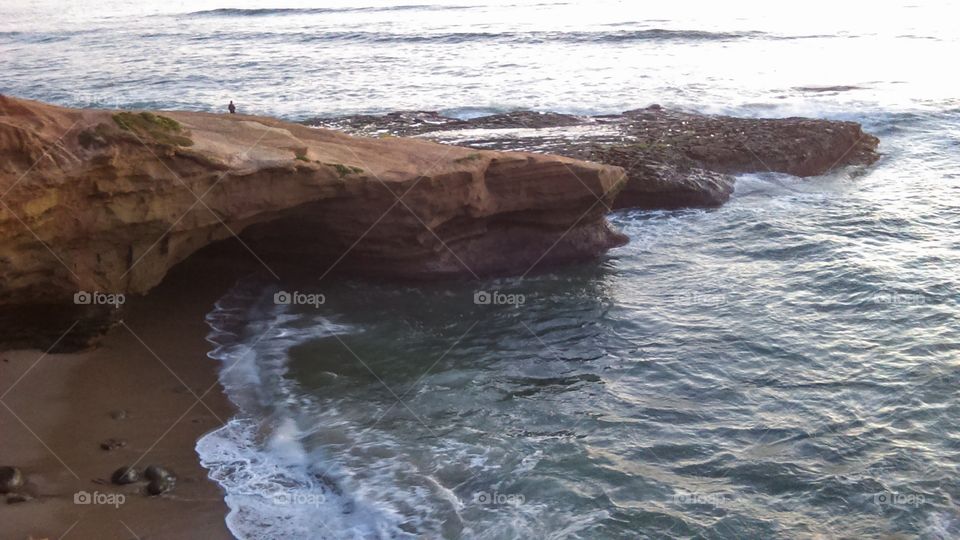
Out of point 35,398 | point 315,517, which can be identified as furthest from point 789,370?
point 35,398

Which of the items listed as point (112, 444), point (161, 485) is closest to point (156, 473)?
point (161, 485)

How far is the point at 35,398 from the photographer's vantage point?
7.53 meters

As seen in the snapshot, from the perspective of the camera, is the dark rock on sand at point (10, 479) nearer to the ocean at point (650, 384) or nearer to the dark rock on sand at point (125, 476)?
the dark rock on sand at point (125, 476)

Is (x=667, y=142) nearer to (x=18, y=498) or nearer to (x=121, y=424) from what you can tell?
(x=121, y=424)

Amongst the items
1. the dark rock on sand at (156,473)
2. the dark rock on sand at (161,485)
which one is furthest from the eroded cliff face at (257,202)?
the dark rock on sand at (161,485)

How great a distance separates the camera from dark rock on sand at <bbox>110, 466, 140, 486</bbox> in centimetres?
653

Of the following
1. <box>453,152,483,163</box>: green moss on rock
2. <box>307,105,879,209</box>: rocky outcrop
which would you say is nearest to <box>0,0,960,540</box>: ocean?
<box>307,105,879,209</box>: rocky outcrop

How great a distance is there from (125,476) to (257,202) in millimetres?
3174

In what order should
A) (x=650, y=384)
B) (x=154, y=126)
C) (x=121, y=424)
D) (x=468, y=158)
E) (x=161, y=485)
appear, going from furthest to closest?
(x=468, y=158), (x=650, y=384), (x=154, y=126), (x=121, y=424), (x=161, y=485)

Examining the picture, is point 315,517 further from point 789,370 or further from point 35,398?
point 789,370

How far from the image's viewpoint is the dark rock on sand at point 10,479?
6.27m

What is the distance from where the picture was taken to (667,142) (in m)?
16.0

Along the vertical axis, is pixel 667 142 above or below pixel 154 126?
below

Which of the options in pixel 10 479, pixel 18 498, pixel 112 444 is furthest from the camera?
pixel 112 444
